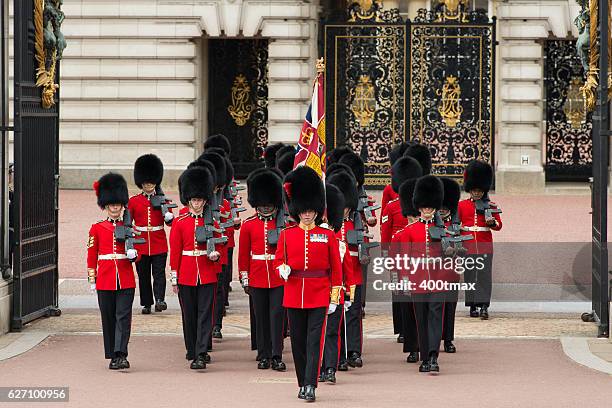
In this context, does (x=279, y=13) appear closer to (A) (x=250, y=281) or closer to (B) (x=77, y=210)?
(B) (x=77, y=210)

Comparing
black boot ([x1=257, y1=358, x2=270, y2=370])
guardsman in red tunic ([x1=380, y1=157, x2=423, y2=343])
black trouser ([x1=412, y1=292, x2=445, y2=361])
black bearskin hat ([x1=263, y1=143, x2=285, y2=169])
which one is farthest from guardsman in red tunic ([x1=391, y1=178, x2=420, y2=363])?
black bearskin hat ([x1=263, y1=143, x2=285, y2=169])

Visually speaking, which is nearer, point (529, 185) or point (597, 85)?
point (597, 85)

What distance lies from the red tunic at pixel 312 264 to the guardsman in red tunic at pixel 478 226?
361cm

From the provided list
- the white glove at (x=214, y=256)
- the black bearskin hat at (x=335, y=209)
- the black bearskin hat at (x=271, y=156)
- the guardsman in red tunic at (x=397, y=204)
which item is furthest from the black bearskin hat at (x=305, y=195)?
the black bearskin hat at (x=271, y=156)

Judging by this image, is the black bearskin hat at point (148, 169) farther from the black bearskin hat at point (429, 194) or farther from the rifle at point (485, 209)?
the black bearskin hat at point (429, 194)

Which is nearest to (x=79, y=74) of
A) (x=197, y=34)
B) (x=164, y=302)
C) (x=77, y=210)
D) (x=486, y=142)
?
(x=197, y=34)

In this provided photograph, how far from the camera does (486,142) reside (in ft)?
84.1

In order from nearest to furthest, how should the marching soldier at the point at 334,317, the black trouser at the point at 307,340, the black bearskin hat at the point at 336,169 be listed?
the black trouser at the point at 307,340, the marching soldier at the point at 334,317, the black bearskin hat at the point at 336,169

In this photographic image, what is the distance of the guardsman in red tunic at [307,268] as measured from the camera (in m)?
10.1

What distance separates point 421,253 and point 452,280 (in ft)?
1.35

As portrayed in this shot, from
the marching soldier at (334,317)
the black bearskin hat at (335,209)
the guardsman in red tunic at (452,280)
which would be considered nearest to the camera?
the marching soldier at (334,317)

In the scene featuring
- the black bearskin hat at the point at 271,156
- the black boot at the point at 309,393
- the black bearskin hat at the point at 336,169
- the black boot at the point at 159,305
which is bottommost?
the black boot at the point at 309,393

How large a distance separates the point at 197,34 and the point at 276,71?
1408 millimetres

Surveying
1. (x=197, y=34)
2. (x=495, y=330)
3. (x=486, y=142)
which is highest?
(x=197, y=34)
